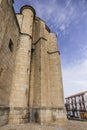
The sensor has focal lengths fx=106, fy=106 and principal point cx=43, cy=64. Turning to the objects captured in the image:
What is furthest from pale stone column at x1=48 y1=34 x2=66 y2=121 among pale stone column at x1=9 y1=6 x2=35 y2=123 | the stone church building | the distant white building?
the distant white building

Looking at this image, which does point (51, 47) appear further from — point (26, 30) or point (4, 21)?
point (4, 21)

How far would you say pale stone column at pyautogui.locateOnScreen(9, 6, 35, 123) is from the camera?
10.3m

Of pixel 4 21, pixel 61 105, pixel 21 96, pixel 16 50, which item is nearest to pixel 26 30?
pixel 16 50

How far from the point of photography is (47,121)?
33.9 ft

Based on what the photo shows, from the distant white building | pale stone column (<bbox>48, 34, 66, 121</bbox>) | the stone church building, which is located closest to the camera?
the stone church building

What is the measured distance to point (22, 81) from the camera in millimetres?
11773

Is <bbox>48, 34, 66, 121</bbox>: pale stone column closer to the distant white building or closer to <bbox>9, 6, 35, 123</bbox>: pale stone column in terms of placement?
<bbox>9, 6, 35, 123</bbox>: pale stone column

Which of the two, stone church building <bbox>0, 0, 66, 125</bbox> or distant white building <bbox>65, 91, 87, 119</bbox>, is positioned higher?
stone church building <bbox>0, 0, 66, 125</bbox>

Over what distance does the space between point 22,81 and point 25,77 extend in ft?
2.08

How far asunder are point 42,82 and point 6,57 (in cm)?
467

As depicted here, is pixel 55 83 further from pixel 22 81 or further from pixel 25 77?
pixel 22 81

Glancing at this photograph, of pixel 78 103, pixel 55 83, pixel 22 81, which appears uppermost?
pixel 22 81

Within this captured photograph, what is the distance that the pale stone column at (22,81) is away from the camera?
10.3 m

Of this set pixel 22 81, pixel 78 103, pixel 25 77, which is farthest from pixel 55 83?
pixel 78 103
